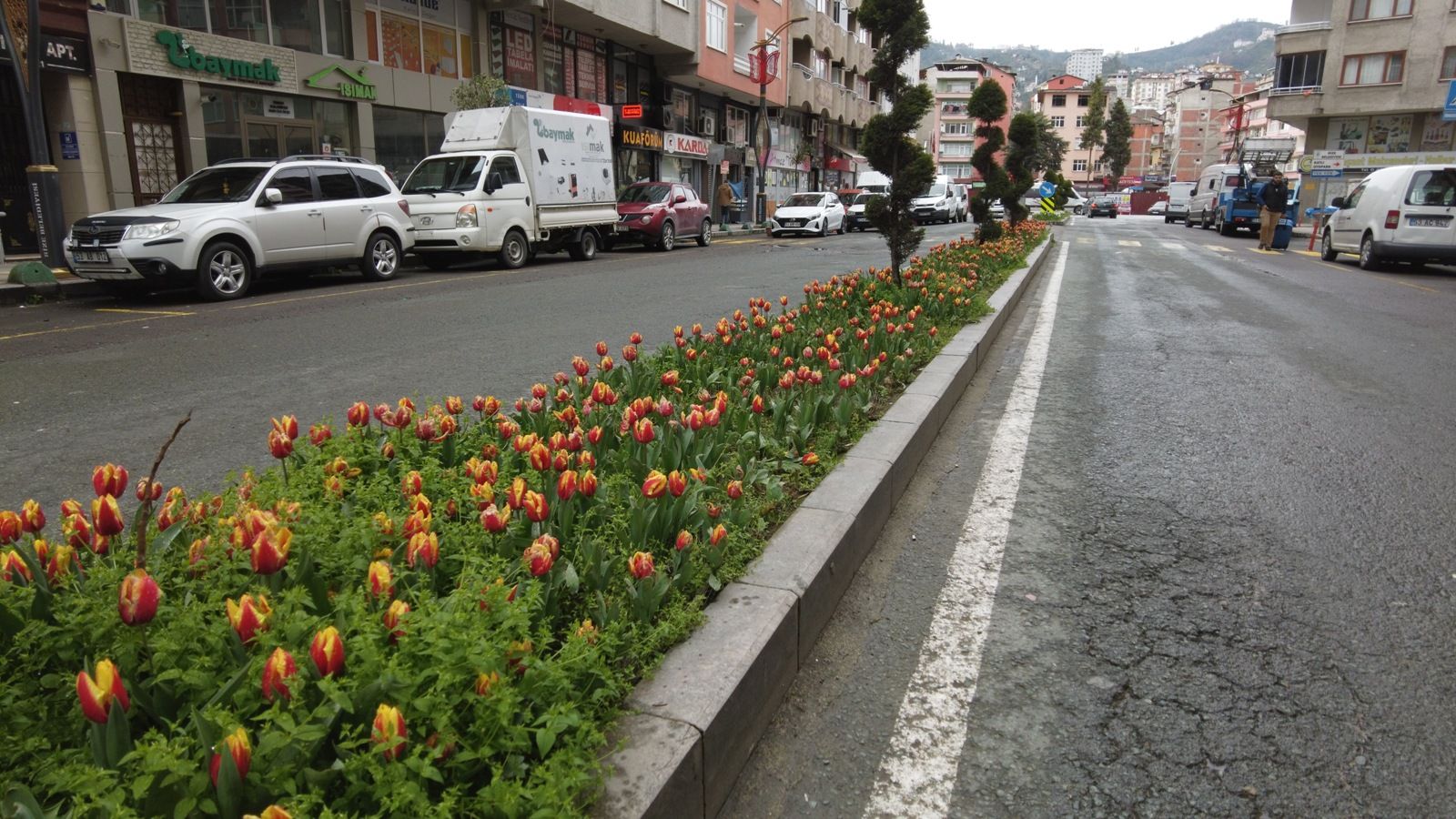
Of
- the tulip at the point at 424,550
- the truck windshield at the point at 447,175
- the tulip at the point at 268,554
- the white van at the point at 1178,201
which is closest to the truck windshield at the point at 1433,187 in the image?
the truck windshield at the point at 447,175

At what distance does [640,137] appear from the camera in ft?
99.6

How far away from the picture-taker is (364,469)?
3219mm

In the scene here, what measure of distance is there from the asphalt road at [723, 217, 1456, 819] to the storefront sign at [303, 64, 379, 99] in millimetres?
16849

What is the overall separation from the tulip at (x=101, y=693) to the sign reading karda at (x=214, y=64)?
17.7m

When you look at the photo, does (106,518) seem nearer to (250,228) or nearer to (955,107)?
(250,228)

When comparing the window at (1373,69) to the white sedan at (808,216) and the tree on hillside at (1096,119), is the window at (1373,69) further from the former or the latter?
the tree on hillside at (1096,119)

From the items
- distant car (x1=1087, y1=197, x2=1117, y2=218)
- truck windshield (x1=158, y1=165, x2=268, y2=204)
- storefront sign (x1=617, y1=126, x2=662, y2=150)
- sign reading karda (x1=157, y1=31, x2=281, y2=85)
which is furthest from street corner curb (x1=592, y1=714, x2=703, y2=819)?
distant car (x1=1087, y1=197, x2=1117, y2=218)

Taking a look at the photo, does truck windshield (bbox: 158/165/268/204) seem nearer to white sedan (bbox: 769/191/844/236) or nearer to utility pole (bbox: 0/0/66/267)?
utility pole (bbox: 0/0/66/267)

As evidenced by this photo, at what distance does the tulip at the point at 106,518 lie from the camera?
7.04ft

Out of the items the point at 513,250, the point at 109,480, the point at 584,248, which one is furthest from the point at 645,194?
the point at 109,480

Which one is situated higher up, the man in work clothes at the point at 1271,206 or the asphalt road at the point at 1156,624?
the man in work clothes at the point at 1271,206

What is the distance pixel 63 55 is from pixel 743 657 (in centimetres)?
1710

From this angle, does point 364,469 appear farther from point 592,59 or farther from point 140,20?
point 592,59

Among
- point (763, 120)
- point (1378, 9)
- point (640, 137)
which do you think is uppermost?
point (1378, 9)
